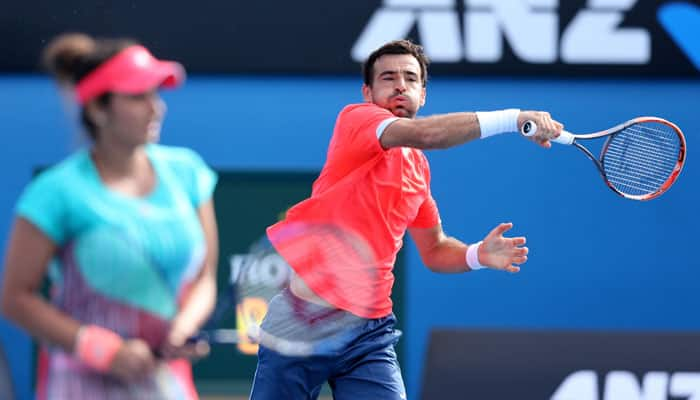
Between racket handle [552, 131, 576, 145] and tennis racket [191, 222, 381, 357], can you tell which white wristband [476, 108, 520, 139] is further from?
tennis racket [191, 222, 381, 357]

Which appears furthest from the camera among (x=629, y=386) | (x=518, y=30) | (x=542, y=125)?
(x=518, y=30)

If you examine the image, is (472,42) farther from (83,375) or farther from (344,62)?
(83,375)

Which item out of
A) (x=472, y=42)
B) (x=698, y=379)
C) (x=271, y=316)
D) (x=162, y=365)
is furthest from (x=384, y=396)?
(x=472, y=42)

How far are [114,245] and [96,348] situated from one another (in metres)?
0.24

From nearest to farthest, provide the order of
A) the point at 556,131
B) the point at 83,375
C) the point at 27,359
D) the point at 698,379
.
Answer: the point at 83,375, the point at 556,131, the point at 698,379, the point at 27,359

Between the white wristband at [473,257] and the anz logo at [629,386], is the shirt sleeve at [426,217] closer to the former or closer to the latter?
the white wristband at [473,257]

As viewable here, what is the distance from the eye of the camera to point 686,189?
22.4 ft

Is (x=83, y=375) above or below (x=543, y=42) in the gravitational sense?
below

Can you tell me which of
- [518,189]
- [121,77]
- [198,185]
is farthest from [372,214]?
[518,189]

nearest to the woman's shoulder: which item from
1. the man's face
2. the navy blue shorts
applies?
the navy blue shorts

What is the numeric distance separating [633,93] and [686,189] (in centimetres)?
62

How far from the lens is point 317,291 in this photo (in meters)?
4.18

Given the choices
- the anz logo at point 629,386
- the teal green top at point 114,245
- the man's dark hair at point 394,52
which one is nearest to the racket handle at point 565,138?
the man's dark hair at point 394,52

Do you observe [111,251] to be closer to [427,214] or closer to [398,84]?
[398,84]
